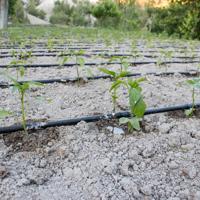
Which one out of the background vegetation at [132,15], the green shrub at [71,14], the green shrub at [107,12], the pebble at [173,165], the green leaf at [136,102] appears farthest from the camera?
the green shrub at [71,14]

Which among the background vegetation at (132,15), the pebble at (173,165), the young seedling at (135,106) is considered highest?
the background vegetation at (132,15)

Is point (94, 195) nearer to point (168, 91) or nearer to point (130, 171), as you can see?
point (130, 171)

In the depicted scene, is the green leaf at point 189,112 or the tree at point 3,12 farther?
the tree at point 3,12

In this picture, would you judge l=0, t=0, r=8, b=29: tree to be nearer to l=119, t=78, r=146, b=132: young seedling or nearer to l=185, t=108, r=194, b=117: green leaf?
l=185, t=108, r=194, b=117: green leaf

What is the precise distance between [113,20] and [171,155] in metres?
18.5

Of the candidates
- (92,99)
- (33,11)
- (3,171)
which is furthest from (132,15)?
(3,171)

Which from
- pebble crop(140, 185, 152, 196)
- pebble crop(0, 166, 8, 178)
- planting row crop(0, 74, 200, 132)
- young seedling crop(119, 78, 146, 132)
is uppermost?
young seedling crop(119, 78, 146, 132)

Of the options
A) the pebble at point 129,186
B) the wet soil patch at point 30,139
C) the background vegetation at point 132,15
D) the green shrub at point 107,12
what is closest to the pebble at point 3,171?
the wet soil patch at point 30,139

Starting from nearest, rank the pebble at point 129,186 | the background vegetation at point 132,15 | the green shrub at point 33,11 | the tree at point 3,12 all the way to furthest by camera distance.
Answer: the pebble at point 129,186, the background vegetation at point 132,15, the tree at point 3,12, the green shrub at point 33,11

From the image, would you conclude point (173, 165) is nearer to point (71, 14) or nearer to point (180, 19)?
point (180, 19)

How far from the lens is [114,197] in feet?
3.66

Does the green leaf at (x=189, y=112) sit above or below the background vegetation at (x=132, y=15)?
below

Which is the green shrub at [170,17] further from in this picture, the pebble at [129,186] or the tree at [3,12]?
the pebble at [129,186]

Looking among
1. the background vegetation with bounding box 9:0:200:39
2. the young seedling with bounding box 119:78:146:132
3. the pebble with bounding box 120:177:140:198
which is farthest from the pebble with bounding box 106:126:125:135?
the background vegetation with bounding box 9:0:200:39
